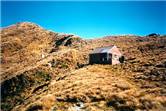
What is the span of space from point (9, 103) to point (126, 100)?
23.4m

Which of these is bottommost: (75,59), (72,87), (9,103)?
(9,103)

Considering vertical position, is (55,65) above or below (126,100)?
above

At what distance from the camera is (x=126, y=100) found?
117 feet

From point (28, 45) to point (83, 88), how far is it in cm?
5369

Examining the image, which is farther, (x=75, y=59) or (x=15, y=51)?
(x=15, y=51)

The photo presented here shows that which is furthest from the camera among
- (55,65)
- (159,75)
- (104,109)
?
(55,65)

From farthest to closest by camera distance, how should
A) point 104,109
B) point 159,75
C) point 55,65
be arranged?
point 55,65
point 159,75
point 104,109

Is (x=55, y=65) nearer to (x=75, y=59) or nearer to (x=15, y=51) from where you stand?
(x=75, y=59)

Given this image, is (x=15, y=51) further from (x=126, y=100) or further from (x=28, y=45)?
(x=126, y=100)

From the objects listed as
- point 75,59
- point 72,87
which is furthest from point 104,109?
point 75,59

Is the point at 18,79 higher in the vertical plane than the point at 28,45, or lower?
lower

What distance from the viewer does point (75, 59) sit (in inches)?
2682

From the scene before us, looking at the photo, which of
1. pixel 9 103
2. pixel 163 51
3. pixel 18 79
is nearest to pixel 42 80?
pixel 18 79

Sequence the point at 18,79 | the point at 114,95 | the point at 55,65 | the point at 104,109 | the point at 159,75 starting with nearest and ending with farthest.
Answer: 1. the point at 104,109
2. the point at 114,95
3. the point at 159,75
4. the point at 18,79
5. the point at 55,65
